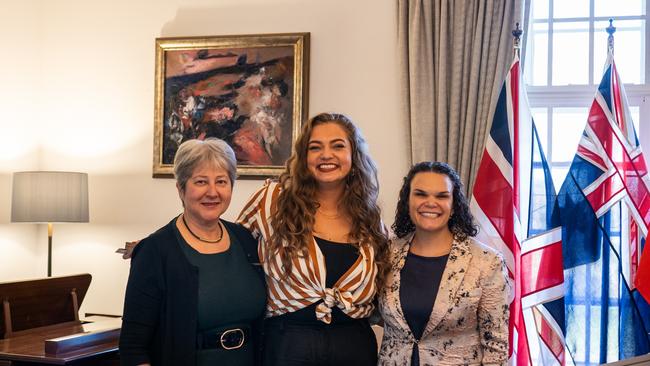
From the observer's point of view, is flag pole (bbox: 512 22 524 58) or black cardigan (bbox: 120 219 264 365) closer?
black cardigan (bbox: 120 219 264 365)

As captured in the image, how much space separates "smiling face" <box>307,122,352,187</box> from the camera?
3.01 m

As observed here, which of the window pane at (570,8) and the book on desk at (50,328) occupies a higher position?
the window pane at (570,8)

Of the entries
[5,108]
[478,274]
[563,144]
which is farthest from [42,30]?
[478,274]

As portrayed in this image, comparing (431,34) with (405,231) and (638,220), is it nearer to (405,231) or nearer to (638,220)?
(638,220)

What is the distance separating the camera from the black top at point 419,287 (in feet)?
9.30

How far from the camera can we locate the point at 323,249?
294 centimetres

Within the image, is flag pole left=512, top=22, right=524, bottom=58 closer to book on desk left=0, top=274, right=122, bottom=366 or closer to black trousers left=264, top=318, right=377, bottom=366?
black trousers left=264, top=318, right=377, bottom=366

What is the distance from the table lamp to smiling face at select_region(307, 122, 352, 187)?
9.03ft

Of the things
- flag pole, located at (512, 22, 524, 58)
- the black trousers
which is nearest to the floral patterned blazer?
the black trousers

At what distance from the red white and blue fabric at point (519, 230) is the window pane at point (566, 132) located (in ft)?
1.72

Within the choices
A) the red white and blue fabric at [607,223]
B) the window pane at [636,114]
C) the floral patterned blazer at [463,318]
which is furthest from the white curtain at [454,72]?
the floral patterned blazer at [463,318]

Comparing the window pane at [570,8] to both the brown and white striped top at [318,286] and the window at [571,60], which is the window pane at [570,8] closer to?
the window at [571,60]

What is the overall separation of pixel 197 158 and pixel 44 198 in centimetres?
281

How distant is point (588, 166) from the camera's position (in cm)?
427
